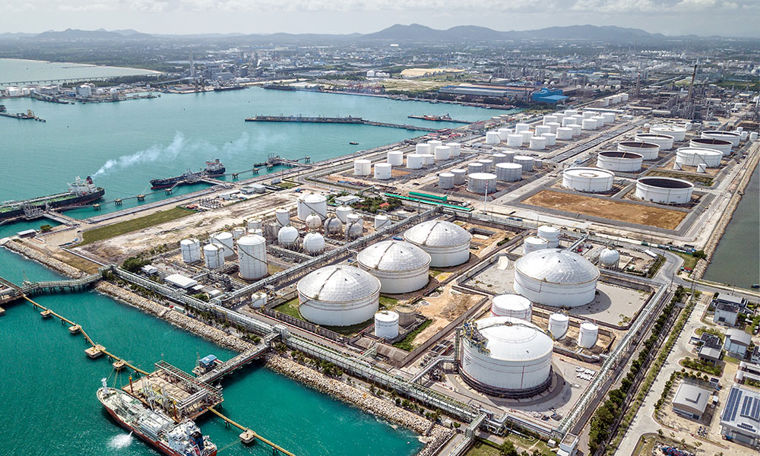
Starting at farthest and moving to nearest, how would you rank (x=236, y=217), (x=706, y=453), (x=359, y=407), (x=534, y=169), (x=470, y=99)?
(x=470, y=99) < (x=534, y=169) < (x=236, y=217) < (x=359, y=407) < (x=706, y=453)

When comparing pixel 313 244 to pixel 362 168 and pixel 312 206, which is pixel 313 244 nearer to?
pixel 312 206

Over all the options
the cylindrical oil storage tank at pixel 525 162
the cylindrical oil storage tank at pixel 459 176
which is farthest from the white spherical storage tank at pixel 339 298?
the cylindrical oil storage tank at pixel 525 162

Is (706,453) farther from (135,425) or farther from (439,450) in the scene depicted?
(135,425)

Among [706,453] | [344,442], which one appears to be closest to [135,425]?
[344,442]

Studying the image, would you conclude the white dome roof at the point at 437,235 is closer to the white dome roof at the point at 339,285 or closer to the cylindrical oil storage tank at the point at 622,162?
the white dome roof at the point at 339,285

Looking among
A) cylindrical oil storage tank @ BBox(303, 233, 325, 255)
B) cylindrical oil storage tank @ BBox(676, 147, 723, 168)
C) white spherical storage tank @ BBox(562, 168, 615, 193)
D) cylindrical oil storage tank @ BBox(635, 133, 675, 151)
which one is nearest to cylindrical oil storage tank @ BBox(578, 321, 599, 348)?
cylindrical oil storage tank @ BBox(303, 233, 325, 255)

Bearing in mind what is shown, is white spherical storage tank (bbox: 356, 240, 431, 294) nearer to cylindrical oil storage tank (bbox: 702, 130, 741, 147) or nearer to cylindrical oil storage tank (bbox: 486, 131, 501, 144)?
cylindrical oil storage tank (bbox: 486, 131, 501, 144)

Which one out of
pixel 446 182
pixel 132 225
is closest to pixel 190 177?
pixel 132 225
